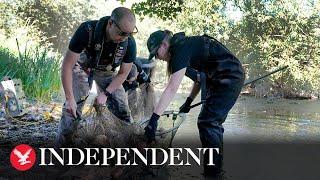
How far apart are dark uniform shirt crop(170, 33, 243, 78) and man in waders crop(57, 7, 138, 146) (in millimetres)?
431

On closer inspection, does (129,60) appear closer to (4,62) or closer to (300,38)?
(4,62)

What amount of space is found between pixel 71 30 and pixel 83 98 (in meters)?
33.2

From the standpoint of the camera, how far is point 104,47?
4.10 metres

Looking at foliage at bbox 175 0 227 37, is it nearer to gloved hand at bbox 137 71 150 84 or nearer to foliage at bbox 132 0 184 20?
foliage at bbox 132 0 184 20

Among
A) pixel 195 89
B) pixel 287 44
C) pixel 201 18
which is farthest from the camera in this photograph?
pixel 201 18

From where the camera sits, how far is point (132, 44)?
4230 mm

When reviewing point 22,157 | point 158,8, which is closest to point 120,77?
point 22,157

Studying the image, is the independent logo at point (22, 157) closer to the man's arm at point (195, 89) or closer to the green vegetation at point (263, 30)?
the man's arm at point (195, 89)

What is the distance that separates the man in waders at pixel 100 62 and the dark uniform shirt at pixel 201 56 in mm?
431

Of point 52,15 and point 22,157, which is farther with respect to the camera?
point 52,15

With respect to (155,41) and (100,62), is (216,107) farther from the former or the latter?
(100,62)

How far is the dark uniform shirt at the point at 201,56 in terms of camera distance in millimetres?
4004

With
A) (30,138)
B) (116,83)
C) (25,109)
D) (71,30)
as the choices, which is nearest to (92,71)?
(116,83)

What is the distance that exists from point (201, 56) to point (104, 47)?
91 centimetres
